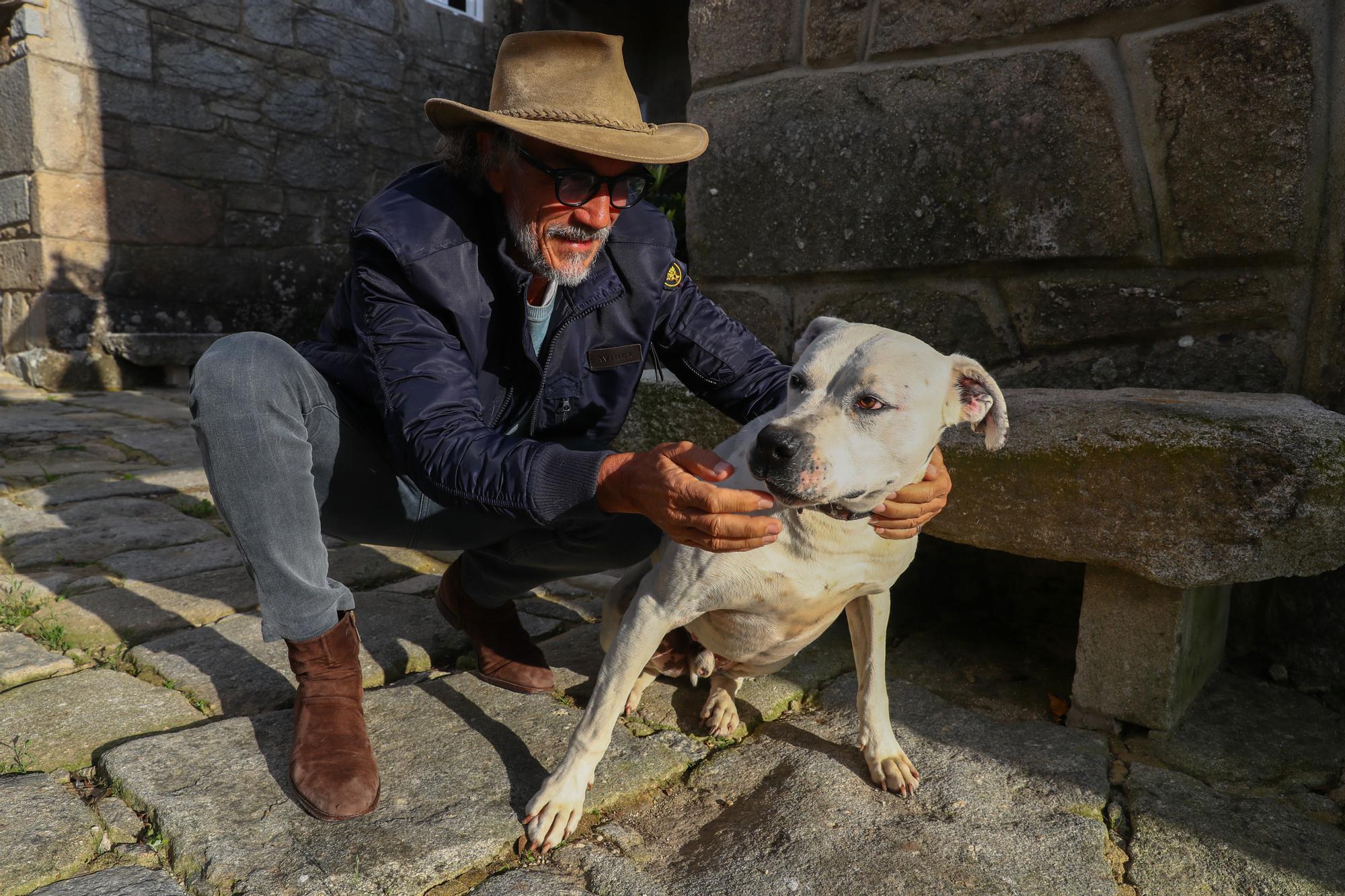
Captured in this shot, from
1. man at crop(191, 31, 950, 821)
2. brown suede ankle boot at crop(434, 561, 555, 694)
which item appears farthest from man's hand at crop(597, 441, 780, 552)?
brown suede ankle boot at crop(434, 561, 555, 694)

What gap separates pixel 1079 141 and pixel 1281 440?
3.74 ft

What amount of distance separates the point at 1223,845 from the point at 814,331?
136 cm

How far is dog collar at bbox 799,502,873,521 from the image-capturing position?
178 cm

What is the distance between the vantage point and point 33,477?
4113 mm

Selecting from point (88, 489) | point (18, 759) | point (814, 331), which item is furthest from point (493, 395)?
point (88, 489)

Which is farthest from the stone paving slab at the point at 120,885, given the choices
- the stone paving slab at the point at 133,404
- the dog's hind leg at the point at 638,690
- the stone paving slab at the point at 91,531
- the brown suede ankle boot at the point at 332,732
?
the stone paving slab at the point at 133,404

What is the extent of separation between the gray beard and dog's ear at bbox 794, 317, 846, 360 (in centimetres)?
57

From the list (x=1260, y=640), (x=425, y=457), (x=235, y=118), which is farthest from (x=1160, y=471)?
(x=235, y=118)

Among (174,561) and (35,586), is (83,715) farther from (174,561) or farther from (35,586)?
(174,561)

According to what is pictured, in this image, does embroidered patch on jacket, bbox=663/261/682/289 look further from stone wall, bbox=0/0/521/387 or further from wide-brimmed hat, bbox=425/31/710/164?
stone wall, bbox=0/0/521/387

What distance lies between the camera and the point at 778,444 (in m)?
1.59

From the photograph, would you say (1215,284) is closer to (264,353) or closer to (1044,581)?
(1044,581)

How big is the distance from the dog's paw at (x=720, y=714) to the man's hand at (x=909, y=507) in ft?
2.31

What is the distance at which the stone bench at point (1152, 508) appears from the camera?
1.95m
